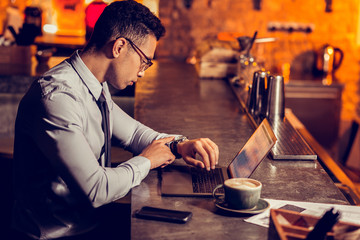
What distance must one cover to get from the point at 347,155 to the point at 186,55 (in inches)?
90.0

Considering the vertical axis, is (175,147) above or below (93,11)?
below

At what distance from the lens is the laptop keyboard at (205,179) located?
159 cm

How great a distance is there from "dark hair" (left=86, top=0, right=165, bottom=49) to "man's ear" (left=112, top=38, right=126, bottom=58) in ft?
0.09

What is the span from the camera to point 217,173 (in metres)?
1.76

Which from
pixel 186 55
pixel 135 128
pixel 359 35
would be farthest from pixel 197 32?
pixel 135 128

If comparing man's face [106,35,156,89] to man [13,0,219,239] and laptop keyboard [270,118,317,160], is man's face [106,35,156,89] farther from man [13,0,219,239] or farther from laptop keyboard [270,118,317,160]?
laptop keyboard [270,118,317,160]

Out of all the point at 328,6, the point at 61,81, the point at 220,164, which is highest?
the point at 328,6

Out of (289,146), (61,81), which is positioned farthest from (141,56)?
(289,146)

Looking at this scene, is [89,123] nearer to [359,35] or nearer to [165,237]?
[165,237]

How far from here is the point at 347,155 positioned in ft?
18.4

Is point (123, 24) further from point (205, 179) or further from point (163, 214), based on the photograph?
point (163, 214)

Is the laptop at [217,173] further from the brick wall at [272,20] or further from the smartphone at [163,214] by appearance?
the brick wall at [272,20]

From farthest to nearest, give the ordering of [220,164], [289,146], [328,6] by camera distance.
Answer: [328,6] → [289,146] → [220,164]

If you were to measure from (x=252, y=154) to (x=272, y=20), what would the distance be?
472 centimetres
